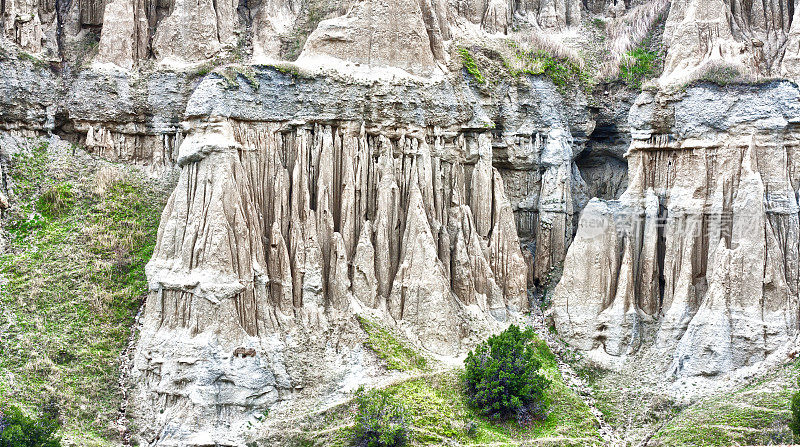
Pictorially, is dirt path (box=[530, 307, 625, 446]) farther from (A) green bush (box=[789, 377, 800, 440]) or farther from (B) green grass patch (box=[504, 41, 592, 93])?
(B) green grass patch (box=[504, 41, 592, 93])

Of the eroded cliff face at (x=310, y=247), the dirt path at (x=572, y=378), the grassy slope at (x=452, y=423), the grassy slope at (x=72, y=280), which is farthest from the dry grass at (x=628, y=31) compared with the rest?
the grassy slope at (x=72, y=280)

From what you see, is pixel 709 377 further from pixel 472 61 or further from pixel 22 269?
pixel 22 269

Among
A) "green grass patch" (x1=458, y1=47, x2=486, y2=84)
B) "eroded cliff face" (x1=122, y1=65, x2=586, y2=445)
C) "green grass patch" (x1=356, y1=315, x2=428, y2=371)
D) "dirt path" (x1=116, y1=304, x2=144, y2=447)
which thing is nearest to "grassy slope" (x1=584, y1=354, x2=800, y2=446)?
"eroded cliff face" (x1=122, y1=65, x2=586, y2=445)

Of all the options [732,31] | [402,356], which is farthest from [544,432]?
[732,31]

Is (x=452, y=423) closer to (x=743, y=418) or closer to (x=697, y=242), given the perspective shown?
(x=743, y=418)

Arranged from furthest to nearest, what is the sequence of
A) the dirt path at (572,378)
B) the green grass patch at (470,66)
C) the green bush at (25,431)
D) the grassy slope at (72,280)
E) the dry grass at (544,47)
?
1. the dry grass at (544,47)
2. the green grass patch at (470,66)
3. the dirt path at (572,378)
4. the grassy slope at (72,280)
5. the green bush at (25,431)

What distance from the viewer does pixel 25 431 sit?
31359 mm

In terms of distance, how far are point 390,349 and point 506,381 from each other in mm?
5156

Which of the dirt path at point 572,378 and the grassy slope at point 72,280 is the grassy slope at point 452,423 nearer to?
the dirt path at point 572,378

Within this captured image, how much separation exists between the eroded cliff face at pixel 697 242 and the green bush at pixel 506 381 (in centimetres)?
504

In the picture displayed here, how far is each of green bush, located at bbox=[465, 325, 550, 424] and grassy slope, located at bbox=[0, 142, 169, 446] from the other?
1499 centimetres

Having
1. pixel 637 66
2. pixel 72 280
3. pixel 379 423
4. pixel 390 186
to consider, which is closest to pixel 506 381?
pixel 379 423

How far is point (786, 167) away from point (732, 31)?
28.5 feet

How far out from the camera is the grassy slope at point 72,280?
117ft
